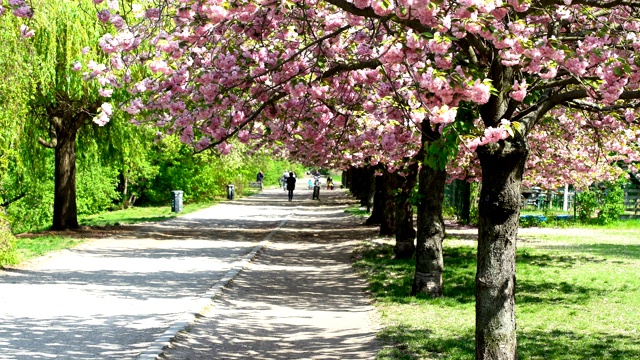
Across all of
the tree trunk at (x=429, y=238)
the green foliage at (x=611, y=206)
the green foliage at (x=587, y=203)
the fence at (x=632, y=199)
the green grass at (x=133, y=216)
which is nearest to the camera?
the tree trunk at (x=429, y=238)

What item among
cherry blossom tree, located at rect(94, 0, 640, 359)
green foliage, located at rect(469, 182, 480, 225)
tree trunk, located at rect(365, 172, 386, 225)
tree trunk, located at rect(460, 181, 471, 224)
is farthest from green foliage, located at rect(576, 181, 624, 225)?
cherry blossom tree, located at rect(94, 0, 640, 359)

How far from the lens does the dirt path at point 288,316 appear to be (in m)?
9.02

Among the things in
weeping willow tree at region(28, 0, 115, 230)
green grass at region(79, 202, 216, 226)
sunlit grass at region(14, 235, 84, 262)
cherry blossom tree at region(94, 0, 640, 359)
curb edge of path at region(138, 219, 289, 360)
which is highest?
weeping willow tree at region(28, 0, 115, 230)

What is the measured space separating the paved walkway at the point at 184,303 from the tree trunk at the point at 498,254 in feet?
6.79

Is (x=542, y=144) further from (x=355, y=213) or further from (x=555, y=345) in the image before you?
(x=355, y=213)

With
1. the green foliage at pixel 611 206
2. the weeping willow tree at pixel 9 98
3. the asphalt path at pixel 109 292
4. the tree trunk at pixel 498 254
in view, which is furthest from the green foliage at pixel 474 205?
the tree trunk at pixel 498 254

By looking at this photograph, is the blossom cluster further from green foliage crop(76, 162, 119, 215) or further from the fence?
the fence

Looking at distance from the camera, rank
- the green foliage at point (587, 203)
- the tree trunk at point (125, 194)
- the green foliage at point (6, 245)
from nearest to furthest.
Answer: the green foliage at point (6, 245)
the green foliage at point (587, 203)
the tree trunk at point (125, 194)

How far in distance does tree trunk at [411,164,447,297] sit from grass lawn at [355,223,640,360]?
0.32 m

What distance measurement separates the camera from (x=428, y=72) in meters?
5.73

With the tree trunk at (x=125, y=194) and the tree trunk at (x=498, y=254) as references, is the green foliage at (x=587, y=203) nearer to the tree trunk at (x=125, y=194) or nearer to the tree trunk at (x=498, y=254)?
the tree trunk at (x=125, y=194)

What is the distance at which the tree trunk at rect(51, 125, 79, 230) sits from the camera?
22609 mm

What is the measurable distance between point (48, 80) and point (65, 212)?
18.1 ft

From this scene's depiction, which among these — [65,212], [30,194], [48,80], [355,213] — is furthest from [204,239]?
[355,213]
